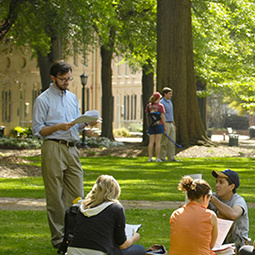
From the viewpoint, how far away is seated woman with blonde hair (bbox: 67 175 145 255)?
22.3ft

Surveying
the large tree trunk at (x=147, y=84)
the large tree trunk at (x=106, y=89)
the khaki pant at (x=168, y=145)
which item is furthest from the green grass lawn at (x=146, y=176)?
the large tree trunk at (x=106, y=89)

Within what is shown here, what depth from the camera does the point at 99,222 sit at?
22.4ft

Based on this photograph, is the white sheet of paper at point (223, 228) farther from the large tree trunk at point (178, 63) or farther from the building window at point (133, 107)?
the building window at point (133, 107)

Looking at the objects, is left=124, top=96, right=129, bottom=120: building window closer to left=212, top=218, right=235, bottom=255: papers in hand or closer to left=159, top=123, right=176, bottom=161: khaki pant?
left=159, top=123, right=176, bottom=161: khaki pant

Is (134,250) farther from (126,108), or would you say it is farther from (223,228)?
(126,108)

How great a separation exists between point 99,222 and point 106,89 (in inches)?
1122

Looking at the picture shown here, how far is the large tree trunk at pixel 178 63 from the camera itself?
24234 mm

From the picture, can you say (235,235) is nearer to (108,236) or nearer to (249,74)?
(108,236)

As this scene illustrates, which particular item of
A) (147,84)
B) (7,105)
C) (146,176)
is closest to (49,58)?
(147,84)

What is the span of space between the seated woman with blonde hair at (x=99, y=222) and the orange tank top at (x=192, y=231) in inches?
19.8

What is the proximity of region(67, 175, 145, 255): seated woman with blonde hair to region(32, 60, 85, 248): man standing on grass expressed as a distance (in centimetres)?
152

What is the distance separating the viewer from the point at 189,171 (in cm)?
1784

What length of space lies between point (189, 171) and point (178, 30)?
7.75 meters

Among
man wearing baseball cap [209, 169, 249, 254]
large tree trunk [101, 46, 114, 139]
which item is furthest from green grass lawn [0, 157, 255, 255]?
large tree trunk [101, 46, 114, 139]
